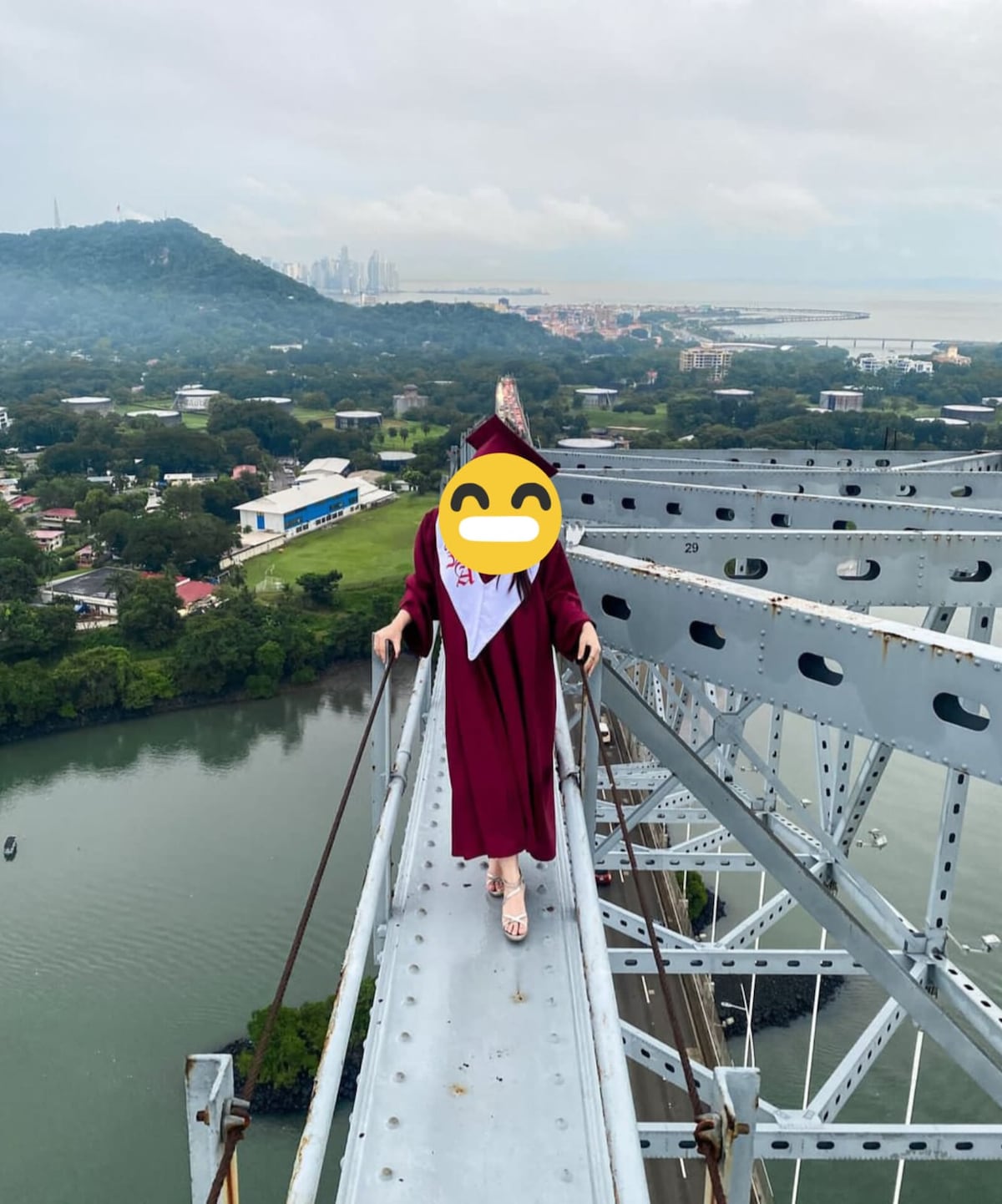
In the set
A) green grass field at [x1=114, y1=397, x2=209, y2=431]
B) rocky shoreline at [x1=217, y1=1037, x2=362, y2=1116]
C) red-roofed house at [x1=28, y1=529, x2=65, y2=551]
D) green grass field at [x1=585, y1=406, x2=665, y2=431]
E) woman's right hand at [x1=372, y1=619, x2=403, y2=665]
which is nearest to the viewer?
woman's right hand at [x1=372, y1=619, x2=403, y2=665]

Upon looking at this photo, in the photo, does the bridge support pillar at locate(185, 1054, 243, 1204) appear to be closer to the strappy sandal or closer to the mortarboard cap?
the strappy sandal

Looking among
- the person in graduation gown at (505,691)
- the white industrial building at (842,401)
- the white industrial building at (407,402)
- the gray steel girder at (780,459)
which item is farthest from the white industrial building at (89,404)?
the person in graduation gown at (505,691)

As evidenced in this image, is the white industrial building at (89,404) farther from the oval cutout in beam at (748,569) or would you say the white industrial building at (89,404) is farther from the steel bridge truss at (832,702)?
the steel bridge truss at (832,702)

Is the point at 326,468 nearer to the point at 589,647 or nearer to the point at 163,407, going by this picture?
the point at 163,407

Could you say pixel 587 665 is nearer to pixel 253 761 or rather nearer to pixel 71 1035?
pixel 71 1035

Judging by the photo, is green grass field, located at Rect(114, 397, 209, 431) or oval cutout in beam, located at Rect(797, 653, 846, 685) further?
green grass field, located at Rect(114, 397, 209, 431)

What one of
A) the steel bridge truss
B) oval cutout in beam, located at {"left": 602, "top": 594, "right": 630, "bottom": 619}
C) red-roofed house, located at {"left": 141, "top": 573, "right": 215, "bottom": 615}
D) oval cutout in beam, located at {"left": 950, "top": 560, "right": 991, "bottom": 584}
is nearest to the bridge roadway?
the steel bridge truss
